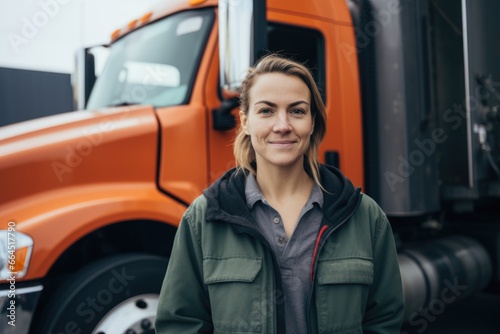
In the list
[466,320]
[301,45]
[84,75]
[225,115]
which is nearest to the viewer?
[225,115]

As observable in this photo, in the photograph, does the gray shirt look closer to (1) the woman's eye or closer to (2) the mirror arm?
(1) the woman's eye

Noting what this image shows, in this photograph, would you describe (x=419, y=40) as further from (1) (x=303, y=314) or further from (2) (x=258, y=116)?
(1) (x=303, y=314)

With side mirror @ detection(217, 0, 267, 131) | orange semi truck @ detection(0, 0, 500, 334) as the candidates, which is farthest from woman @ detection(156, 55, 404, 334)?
orange semi truck @ detection(0, 0, 500, 334)

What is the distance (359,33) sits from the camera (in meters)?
3.67

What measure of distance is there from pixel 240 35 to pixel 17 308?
5.29ft

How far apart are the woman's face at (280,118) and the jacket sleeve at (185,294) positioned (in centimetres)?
34

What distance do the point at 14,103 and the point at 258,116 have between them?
18.1m

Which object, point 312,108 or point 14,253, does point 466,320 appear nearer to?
point 312,108

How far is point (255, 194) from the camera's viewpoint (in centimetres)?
164

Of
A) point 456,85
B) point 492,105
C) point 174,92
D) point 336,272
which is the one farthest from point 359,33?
point 336,272

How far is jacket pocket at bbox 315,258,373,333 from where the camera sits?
1.50 meters

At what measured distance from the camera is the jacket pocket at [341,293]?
4.92 ft

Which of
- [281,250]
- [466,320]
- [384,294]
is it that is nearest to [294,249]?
[281,250]

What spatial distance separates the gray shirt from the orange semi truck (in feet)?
→ 3.12
